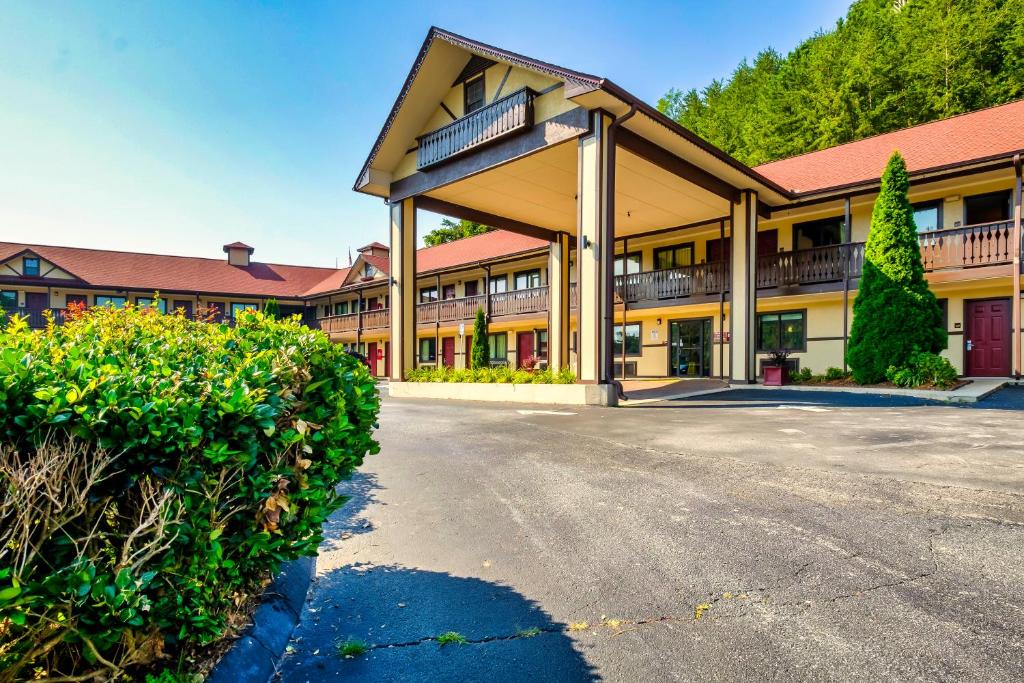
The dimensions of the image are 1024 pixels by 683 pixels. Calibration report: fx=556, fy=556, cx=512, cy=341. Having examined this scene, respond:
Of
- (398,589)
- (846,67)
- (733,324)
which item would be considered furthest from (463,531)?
(846,67)

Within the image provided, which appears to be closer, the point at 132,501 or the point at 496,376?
the point at 132,501

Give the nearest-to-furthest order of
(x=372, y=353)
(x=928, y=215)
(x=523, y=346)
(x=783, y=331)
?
(x=928, y=215) < (x=783, y=331) < (x=523, y=346) < (x=372, y=353)

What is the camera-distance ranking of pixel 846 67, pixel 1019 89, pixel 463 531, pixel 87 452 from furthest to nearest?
pixel 846 67 → pixel 1019 89 → pixel 463 531 → pixel 87 452

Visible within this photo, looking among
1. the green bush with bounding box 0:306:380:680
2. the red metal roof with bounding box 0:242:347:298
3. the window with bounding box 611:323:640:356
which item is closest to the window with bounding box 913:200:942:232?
the window with bounding box 611:323:640:356

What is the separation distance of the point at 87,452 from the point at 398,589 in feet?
6.49

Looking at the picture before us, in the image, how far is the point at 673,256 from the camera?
22.9 metres

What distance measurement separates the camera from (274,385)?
253cm

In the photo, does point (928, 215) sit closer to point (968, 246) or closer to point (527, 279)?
point (968, 246)

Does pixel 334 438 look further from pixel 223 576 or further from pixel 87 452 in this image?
pixel 87 452

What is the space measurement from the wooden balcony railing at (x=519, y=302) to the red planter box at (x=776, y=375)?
373 inches

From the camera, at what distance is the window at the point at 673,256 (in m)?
22.4

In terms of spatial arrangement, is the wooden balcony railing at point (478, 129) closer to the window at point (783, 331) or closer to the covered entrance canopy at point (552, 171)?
the covered entrance canopy at point (552, 171)

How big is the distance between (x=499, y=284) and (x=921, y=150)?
17941 millimetres

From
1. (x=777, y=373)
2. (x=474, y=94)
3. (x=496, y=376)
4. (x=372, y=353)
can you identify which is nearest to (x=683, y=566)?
(x=496, y=376)
